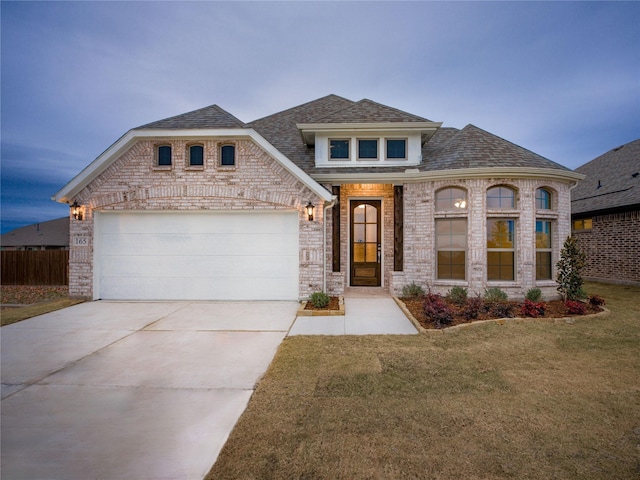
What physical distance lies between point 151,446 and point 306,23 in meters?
35.6

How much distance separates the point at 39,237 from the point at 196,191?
1853 centimetres

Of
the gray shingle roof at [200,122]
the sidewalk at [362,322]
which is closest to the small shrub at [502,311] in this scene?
the sidewalk at [362,322]

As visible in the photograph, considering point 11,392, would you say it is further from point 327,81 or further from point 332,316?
point 327,81

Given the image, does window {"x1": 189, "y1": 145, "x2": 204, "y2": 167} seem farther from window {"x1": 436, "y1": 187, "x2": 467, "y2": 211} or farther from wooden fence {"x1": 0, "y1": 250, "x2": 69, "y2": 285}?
window {"x1": 436, "y1": 187, "x2": 467, "y2": 211}

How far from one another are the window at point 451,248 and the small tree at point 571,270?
7.85 feet

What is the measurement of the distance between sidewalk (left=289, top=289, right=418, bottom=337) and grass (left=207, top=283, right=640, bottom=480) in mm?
619

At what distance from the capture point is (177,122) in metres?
8.65

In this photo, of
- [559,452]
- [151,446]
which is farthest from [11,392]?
[559,452]

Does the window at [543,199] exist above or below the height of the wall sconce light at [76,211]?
above

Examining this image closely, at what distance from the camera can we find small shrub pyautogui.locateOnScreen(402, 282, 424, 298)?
843cm

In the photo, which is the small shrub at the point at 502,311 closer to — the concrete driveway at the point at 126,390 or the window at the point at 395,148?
the concrete driveway at the point at 126,390

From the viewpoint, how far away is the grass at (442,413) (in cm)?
230

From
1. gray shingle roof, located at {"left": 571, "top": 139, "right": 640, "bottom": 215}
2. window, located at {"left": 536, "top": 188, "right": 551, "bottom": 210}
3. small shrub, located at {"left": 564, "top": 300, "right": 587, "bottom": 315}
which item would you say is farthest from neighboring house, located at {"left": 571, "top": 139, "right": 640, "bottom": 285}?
small shrub, located at {"left": 564, "top": 300, "right": 587, "bottom": 315}

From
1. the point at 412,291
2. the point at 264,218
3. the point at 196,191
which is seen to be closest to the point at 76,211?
the point at 196,191
